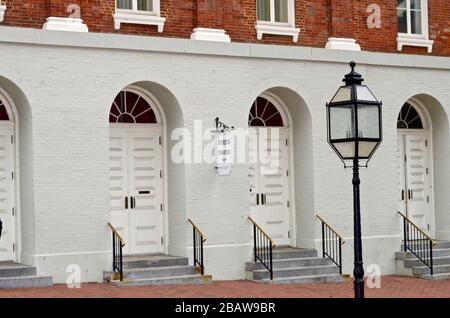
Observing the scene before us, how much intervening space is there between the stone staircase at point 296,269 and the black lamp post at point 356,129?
253 inches

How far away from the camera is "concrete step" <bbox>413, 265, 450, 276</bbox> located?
68.4 ft

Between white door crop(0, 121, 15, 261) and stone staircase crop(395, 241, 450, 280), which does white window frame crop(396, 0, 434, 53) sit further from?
white door crop(0, 121, 15, 261)

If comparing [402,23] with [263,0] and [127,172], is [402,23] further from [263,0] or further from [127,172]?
[127,172]

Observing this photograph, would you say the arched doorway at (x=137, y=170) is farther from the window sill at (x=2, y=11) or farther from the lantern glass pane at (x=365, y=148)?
the lantern glass pane at (x=365, y=148)

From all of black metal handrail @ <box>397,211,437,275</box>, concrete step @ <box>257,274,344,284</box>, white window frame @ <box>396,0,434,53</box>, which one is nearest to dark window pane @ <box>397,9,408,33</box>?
white window frame @ <box>396,0,434,53</box>

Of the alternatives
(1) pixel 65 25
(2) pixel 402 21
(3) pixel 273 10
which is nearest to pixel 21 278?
(1) pixel 65 25

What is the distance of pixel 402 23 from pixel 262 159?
493 centimetres

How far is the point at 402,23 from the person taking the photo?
22.5 meters

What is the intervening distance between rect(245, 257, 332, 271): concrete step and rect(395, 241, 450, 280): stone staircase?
2103mm

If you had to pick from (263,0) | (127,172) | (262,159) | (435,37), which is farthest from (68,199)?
(435,37)

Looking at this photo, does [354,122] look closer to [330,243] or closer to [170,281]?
[170,281]

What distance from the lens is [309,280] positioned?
19.2 m

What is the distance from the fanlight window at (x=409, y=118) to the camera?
74.6ft

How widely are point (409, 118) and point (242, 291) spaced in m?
7.42
